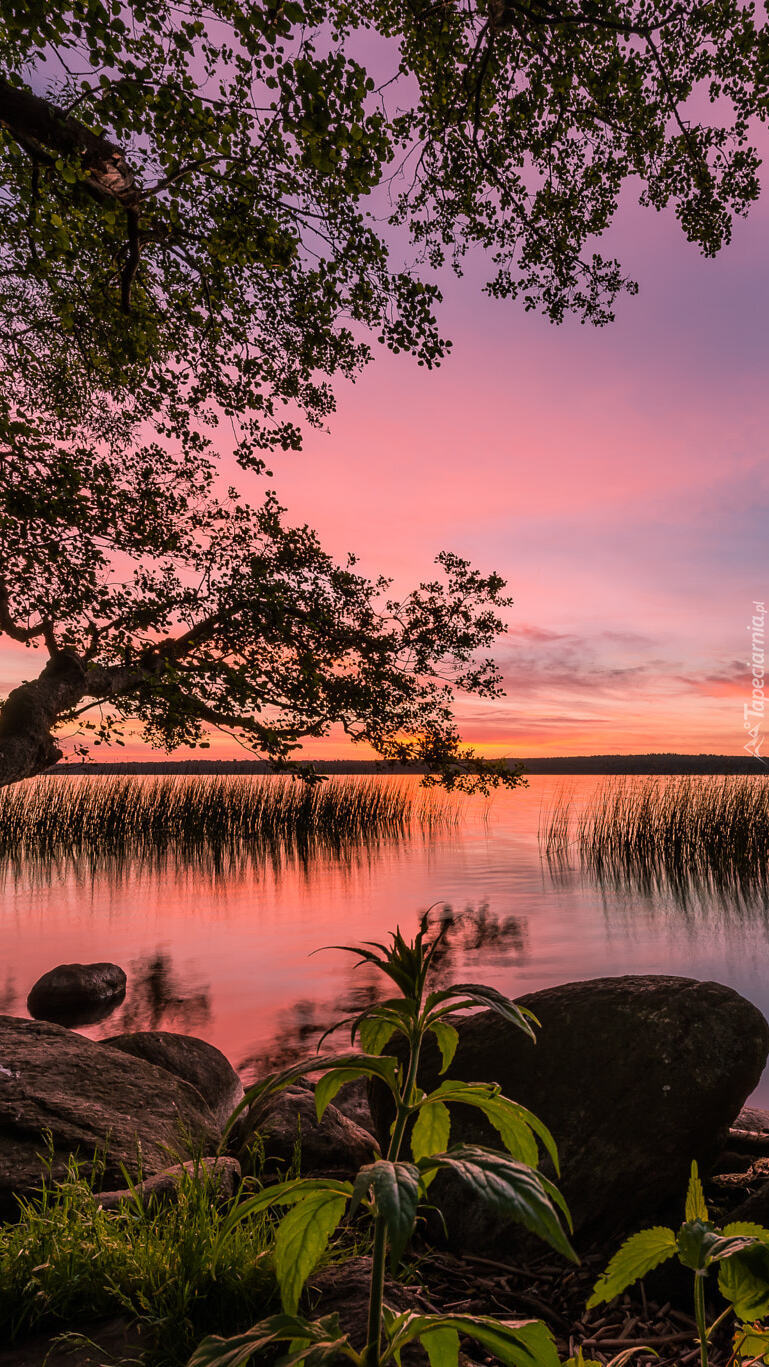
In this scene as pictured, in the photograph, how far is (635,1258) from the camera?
4.73ft

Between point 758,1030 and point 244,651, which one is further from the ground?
point 244,651

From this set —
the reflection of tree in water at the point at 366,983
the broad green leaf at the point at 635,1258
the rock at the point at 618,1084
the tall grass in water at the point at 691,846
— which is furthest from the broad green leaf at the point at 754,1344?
the tall grass in water at the point at 691,846

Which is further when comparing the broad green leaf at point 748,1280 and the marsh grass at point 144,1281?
the marsh grass at point 144,1281

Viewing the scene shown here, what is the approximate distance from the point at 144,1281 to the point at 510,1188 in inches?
88.3

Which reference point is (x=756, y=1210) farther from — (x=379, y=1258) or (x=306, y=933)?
(x=306, y=933)

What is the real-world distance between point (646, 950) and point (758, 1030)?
10.5 metres

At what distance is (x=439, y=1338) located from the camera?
133cm

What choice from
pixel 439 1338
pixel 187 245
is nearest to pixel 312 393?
pixel 187 245

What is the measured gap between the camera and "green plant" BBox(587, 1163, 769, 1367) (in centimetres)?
132

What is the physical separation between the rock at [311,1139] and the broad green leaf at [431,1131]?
298 cm

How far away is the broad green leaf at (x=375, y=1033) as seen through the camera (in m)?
1.46

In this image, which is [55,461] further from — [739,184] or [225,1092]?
[739,184]

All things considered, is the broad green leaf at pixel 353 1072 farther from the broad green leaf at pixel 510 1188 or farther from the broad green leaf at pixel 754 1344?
the broad green leaf at pixel 754 1344

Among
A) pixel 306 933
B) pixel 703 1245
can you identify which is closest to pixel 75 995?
pixel 306 933
